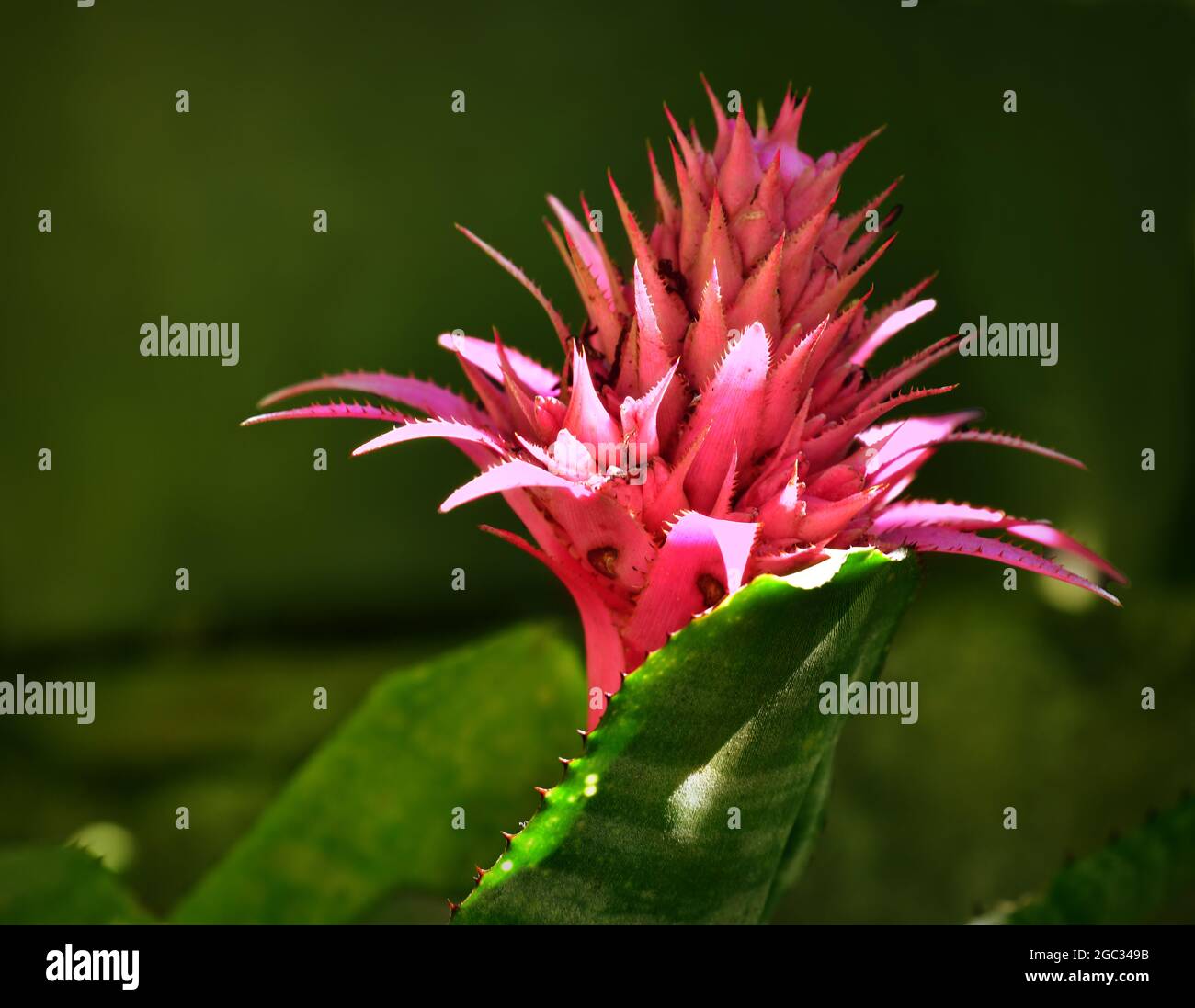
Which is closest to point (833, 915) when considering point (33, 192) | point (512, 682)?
point (512, 682)

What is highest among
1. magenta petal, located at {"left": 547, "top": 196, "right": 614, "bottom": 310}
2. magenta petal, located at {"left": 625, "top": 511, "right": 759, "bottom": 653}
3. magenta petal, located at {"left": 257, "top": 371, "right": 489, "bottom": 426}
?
magenta petal, located at {"left": 547, "top": 196, "right": 614, "bottom": 310}

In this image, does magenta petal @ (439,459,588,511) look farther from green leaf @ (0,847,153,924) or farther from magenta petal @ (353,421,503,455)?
green leaf @ (0,847,153,924)

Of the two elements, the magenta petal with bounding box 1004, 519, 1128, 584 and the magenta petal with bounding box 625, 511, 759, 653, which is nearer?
the magenta petal with bounding box 625, 511, 759, 653

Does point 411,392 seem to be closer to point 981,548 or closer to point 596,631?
point 596,631

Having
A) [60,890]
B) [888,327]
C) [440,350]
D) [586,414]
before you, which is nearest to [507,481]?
[586,414]

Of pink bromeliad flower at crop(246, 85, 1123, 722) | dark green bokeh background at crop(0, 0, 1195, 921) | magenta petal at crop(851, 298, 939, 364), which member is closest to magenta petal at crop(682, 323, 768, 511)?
pink bromeliad flower at crop(246, 85, 1123, 722)

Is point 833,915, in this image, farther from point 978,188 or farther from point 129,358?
point 129,358

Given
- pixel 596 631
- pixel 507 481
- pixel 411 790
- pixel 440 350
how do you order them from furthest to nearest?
pixel 440 350 → pixel 411 790 → pixel 596 631 → pixel 507 481
